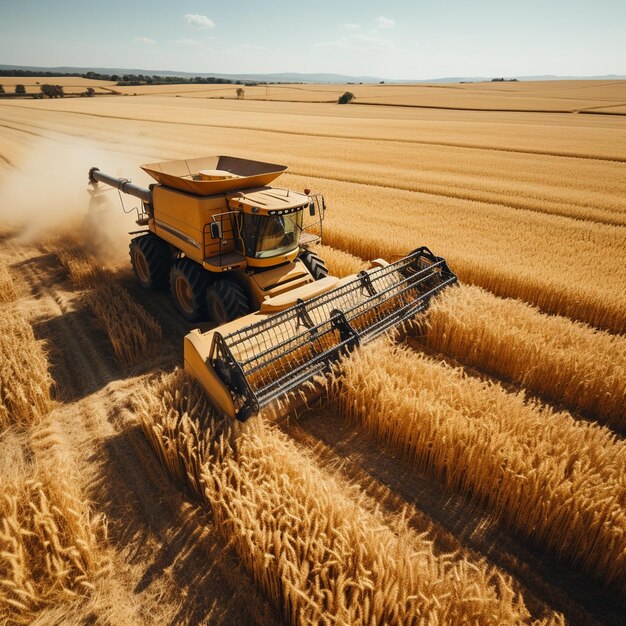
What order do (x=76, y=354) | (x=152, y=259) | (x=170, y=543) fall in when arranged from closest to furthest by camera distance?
(x=170, y=543)
(x=76, y=354)
(x=152, y=259)

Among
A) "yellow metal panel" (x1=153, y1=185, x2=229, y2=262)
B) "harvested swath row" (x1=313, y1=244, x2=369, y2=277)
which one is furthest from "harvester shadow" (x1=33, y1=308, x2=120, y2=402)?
"harvested swath row" (x1=313, y1=244, x2=369, y2=277)

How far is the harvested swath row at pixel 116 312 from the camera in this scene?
569cm

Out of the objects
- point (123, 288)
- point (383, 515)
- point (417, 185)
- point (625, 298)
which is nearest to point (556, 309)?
point (625, 298)

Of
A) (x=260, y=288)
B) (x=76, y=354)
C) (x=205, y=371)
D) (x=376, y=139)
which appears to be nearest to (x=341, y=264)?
(x=260, y=288)

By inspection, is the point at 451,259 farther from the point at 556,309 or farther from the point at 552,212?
the point at 552,212

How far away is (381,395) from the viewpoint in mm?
4203

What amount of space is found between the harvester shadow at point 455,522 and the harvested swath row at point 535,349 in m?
2.24

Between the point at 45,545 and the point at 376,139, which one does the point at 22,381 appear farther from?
the point at 376,139

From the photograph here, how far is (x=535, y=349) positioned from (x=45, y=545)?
5487 mm

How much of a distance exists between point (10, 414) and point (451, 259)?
7.69 m

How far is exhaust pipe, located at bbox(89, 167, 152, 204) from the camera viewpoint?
7.64 metres

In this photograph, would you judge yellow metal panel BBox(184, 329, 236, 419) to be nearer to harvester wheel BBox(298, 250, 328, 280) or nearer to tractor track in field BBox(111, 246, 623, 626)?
tractor track in field BBox(111, 246, 623, 626)

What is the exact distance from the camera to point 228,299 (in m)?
5.61

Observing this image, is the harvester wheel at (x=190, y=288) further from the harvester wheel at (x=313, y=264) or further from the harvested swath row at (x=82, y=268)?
the harvested swath row at (x=82, y=268)
